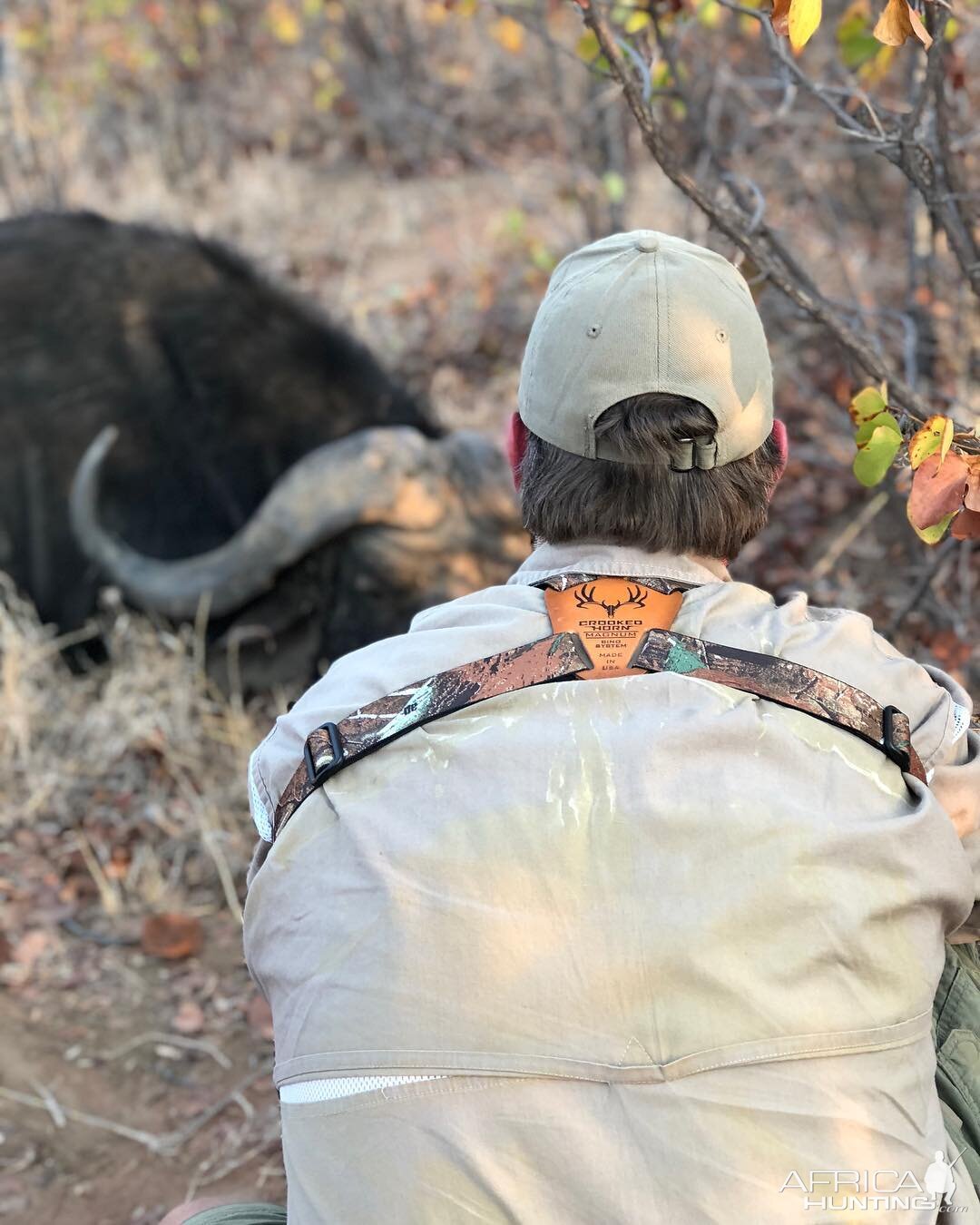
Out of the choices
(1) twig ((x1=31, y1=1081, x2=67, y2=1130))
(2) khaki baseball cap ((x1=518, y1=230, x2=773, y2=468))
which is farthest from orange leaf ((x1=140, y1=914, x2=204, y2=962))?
(2) khaki baseball cap ((x1=518, y1=230, x2=773, y2=468))

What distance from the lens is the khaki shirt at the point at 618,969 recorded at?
5.12 ft

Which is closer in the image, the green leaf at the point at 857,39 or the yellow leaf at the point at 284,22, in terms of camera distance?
the green leaf at the point at 857,39

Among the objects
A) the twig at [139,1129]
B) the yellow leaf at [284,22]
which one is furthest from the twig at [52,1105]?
the yellow leaf at [284,22]

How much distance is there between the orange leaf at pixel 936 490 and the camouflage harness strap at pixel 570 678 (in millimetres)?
430

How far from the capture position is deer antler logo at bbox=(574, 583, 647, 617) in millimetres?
1832

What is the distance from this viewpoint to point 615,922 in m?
1.58

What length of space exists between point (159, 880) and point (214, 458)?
2241 millimetres

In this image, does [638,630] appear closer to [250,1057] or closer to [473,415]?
[250,1057]

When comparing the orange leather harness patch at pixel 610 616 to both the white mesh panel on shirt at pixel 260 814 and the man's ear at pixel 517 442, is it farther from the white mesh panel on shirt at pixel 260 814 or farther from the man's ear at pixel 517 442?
the white mesh panel on shirt at pixel 260 814

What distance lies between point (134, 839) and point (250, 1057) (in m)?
1.08

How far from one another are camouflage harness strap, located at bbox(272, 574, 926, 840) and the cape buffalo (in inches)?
118

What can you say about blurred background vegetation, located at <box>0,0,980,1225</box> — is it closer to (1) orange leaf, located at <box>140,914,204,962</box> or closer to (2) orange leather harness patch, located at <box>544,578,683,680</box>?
(1) orange leaf, located at <box>140,914,204,962</box>

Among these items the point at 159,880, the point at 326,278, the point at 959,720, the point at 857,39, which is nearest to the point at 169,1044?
the point at 159,880

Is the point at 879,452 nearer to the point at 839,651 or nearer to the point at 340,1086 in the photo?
the point at 839,651
